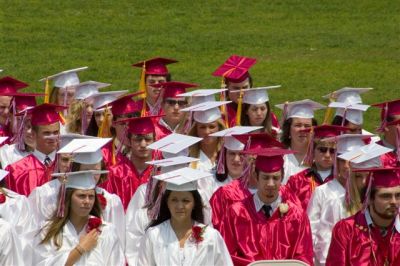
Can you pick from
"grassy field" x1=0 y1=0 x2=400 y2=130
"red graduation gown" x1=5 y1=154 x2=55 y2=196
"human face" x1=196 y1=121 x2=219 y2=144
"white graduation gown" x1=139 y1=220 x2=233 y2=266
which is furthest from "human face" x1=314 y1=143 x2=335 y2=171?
"grassy field" x1=0 y1=0 x2=400 y2=130

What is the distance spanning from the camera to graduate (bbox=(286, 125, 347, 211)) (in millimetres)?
11391

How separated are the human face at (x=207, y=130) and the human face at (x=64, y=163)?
1515 mm

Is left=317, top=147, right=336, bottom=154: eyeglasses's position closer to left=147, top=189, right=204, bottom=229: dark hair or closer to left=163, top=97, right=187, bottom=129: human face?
left=147, top=189, right=204, bottom=229: dark hair

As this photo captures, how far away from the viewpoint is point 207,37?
2288 centimetres

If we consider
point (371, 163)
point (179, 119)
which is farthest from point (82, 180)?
point (179, 119)

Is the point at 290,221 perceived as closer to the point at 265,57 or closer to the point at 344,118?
the point at 344,118

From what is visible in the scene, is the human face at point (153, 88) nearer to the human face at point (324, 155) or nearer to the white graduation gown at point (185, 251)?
the human face at point (324, 155)

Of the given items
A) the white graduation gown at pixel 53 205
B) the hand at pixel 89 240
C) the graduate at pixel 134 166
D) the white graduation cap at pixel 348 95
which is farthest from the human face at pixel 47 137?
the white graduation cap at pixel 348 95

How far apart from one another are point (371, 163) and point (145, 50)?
11967 millimetres

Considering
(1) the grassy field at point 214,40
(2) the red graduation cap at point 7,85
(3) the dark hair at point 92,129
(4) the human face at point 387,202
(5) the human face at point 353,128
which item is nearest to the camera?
(4) the human face at point 387,202

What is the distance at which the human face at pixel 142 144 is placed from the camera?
37.7ft

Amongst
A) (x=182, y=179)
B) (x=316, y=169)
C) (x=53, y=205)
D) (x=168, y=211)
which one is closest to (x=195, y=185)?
(x=182, y=179)

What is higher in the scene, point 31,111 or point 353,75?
point 31,111

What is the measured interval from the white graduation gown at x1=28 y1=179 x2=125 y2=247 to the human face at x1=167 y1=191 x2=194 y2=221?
0.88m
